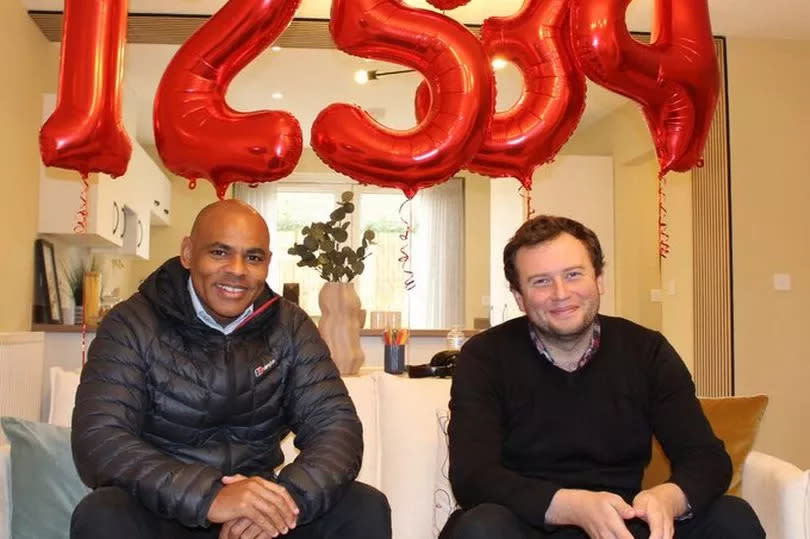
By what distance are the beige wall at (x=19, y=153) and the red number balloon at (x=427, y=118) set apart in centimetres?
232

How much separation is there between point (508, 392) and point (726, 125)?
3.35 meters

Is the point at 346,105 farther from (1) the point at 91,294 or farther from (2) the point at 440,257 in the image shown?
(2) the point at 440,257

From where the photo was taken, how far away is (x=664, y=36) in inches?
85.4

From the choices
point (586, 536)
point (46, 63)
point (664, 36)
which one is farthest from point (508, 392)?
point (46, 63)

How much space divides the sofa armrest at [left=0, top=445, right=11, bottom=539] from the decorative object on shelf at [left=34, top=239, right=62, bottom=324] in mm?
2515

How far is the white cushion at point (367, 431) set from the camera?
83.8 inches

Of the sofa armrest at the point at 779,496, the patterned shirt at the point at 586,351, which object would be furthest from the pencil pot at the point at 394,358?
the sofa armrest at the point at 779,496

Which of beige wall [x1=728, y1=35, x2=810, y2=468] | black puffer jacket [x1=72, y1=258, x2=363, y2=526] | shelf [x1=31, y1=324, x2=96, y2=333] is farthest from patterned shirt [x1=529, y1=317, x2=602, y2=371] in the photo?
beige wall [x1=728, y1=35, x2=810, y2=468]

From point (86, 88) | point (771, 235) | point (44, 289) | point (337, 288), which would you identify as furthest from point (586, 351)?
point (44, 289)

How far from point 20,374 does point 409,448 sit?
1644 millimetres

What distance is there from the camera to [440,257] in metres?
7.70

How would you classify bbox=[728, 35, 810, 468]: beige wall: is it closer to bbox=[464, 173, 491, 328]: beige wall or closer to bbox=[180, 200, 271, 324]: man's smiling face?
bbox=[464, 173, 491, 328]: beige wall

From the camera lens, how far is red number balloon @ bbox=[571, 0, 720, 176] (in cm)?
208

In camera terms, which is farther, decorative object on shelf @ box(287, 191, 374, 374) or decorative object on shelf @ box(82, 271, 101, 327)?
decorative object on shelf @ box(82, 271, 101, 327)
